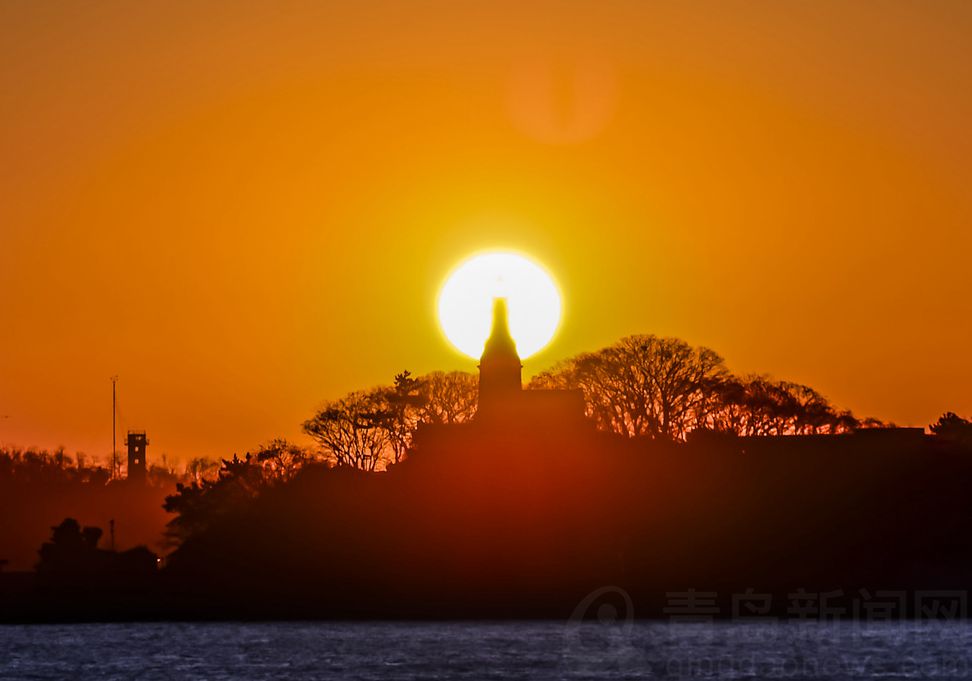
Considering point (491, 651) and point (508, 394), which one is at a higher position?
point (508, 394)

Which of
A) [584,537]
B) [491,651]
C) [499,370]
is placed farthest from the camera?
[499,370]

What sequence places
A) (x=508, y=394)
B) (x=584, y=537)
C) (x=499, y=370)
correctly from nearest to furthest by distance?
(x=584, y=537) → (x=508, y=394) → (x=499, y=370)

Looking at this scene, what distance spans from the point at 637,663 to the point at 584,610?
30.9 m

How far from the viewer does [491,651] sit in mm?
106312

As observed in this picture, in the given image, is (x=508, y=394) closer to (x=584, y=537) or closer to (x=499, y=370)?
(x=499, y=370)

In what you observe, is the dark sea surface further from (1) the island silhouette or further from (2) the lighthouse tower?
(2) the lighthouse tower

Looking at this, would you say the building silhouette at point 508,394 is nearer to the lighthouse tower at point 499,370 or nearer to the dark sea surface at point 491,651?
the lighthouse tower at point 499,370

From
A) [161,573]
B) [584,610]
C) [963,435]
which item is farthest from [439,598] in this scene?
[963,435]

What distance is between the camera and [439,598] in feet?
433

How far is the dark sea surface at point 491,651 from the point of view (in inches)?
3802

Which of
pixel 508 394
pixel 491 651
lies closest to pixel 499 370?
pixel 508 394

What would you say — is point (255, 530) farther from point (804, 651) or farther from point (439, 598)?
point (804, 651)

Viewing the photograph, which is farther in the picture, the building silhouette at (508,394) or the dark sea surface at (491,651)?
the building silhouette at (508,394)

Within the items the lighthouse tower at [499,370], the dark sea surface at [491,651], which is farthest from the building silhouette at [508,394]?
the dark sea surface at [491,651]
